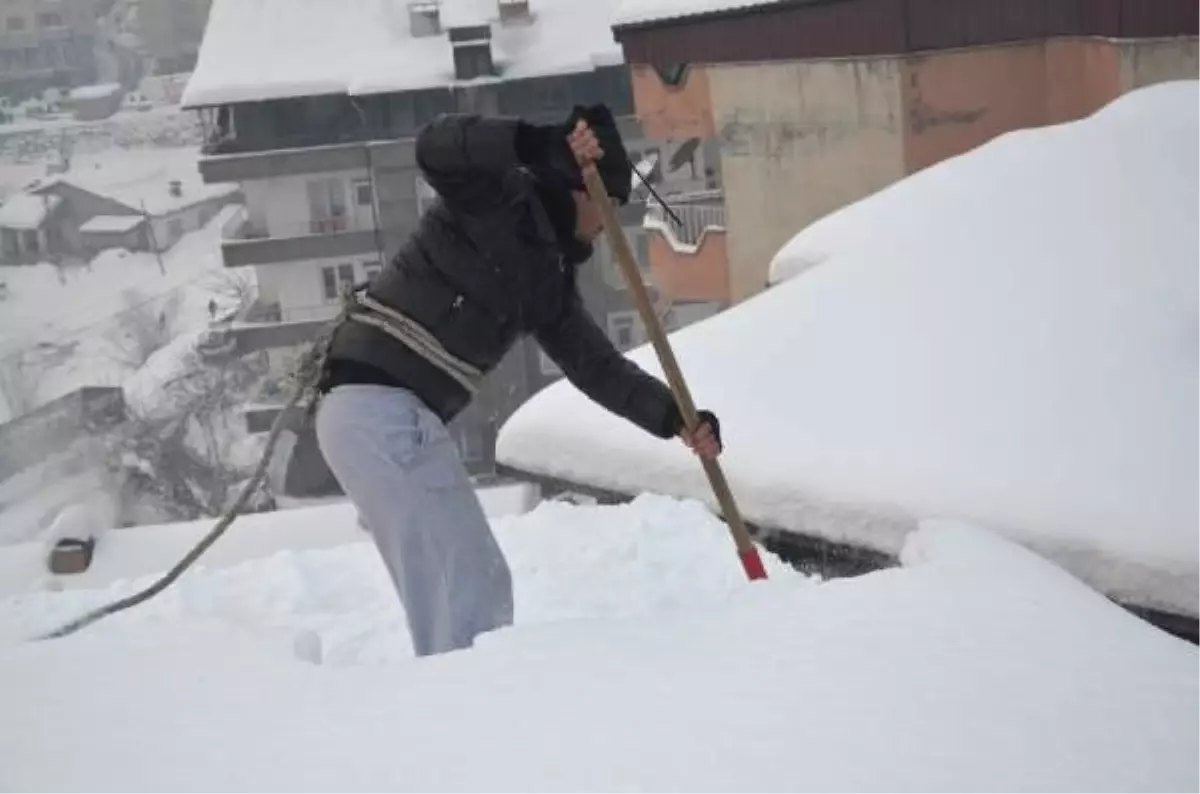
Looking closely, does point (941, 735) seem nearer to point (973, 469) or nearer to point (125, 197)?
point (973, 469)

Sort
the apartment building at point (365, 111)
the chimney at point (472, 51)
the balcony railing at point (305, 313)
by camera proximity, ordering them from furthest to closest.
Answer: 1. the balcony railing at point (305, 313)
2. the apartment building at point (365, 111)
3. the chimney at point (472, 51)

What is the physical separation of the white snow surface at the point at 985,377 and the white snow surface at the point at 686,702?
35cm

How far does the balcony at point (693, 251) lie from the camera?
11.4 metres

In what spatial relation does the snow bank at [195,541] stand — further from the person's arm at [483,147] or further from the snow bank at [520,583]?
the person's arm at [483,147]

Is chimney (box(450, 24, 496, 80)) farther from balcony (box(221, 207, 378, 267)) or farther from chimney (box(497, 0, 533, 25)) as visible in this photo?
balcony (box(221, 207, 378, 267))

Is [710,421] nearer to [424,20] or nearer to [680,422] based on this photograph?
[680,422]

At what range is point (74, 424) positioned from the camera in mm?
20672

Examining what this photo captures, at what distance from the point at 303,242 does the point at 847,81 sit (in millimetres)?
10841

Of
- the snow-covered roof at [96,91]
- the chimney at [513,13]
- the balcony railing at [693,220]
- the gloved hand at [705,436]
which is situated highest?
the chimney at [513,13]

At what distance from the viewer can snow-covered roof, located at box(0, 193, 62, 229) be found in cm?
2280

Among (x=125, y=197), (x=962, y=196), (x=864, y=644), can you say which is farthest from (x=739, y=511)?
(x=125, y=197)

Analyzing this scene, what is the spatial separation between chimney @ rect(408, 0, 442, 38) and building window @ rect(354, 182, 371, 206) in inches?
83.1

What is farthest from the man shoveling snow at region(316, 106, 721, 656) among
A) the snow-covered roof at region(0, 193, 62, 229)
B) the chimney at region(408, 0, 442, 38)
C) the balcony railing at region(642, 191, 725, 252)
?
the snow-covered roof at region(0, 193, 62, 229)

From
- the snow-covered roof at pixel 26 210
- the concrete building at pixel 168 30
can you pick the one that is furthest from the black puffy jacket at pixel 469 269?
the snow-covered roof at pixel 26 210
